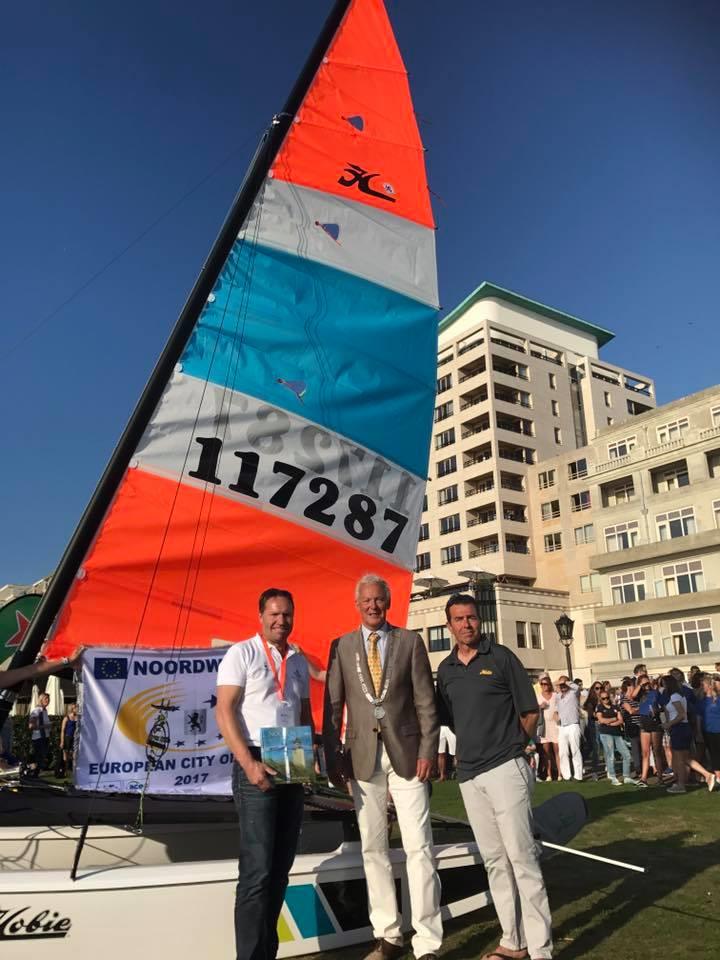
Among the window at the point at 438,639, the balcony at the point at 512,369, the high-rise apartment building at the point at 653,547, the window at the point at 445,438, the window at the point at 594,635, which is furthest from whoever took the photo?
the balcony at the point at 512,369

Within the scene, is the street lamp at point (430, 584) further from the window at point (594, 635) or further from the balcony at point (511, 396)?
the balcony at point (511, 396)

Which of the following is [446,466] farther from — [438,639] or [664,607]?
[664,607]

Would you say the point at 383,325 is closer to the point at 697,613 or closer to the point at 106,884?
the point at 106,884

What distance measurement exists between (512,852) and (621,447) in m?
47.1

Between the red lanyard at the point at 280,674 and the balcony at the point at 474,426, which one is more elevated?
the balcony at the point at 474,426

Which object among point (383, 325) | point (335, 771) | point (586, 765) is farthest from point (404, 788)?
point (586, 765)

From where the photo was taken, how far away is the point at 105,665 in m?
4.23

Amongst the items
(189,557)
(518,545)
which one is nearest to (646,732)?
(189,557)

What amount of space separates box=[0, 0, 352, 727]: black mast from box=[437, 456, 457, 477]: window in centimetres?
5355

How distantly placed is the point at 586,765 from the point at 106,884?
15155mm

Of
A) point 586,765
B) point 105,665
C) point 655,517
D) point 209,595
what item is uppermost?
point 655,517

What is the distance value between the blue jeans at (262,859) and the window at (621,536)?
4322 centimetres

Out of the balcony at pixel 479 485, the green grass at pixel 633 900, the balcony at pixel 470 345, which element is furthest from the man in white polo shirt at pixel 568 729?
the balcony at pixel 470 345

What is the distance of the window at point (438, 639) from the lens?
4941cm
